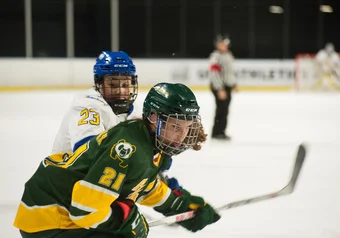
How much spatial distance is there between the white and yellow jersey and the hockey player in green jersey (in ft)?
1.17

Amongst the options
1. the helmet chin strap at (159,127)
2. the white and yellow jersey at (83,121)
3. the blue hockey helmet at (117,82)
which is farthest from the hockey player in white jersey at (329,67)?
the helmet chin strap at (159,127)

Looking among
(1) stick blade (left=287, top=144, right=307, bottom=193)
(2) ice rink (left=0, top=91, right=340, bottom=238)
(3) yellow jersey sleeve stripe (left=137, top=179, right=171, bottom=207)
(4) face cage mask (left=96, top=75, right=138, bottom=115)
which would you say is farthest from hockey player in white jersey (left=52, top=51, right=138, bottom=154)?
(1) stick blade (left=287, top=144, right=307, bottom=193)

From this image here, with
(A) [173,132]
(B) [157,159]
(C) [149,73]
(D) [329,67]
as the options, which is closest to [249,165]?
(B) [157,159]

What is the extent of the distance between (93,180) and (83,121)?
710mm

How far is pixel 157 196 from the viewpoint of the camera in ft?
7.54

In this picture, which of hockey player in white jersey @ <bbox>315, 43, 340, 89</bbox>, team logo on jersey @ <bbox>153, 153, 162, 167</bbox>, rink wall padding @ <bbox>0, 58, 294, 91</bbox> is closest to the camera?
team logo on jersey @ <bbox>153, 153, 162, 167</bbox>

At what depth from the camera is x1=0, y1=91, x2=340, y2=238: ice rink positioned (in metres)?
3.25

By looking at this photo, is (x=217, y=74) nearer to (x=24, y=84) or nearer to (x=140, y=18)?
(x=24, y=84)

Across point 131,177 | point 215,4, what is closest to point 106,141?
point 131,177

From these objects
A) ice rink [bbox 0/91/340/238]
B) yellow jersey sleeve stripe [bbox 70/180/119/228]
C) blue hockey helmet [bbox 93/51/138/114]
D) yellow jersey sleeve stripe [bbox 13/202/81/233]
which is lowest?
ice rink [bbox 0/91/340/238]

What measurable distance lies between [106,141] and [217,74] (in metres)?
5.45

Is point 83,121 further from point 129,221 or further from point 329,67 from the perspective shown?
point 329,67

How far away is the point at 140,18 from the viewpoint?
1516 centimetres

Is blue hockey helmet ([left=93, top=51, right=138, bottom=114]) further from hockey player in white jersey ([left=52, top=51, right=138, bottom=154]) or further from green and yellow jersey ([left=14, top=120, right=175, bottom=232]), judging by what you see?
green and yellow jersey ([left=14, top=120, right=175, bottom=232])
